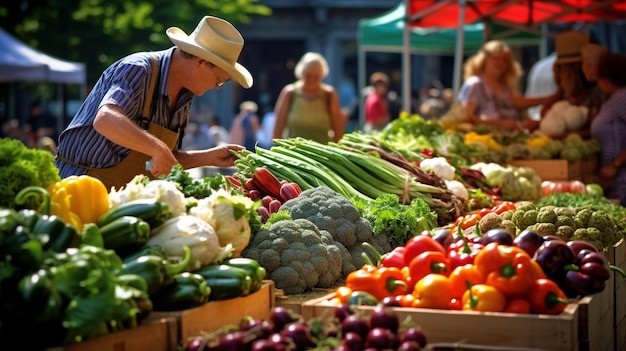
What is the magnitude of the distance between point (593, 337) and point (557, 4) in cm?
973

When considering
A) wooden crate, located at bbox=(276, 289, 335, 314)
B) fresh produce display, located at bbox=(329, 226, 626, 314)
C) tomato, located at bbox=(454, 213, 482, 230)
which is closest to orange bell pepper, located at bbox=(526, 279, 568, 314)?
fresh produce display, located at bbox=(329, 226, 626, 314)

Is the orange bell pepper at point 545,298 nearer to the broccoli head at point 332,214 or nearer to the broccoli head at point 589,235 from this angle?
the broccoli head at point 332,214

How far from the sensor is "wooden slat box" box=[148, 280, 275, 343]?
3.43 m

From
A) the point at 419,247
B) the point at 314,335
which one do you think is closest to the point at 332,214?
the point at 419,247

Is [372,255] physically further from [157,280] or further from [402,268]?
[157,280]

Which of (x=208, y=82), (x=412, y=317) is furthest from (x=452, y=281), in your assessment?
(x=208, y=82)

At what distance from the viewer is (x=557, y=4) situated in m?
13.1

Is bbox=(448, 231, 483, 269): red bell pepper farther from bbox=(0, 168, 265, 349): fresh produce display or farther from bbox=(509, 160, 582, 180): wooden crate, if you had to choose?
bbox=(509, 160, 582, 180): wooden crate

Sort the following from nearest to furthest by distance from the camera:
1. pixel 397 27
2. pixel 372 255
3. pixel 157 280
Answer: pixel 157 280, pixel 372 255, pixel 397 27

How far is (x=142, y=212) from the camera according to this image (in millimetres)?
3732

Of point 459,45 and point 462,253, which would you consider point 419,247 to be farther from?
point 459,45

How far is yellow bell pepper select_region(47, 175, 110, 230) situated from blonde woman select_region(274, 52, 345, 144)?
6.60m

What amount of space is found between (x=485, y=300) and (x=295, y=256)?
1074 mm

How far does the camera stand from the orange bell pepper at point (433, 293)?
3750mm
